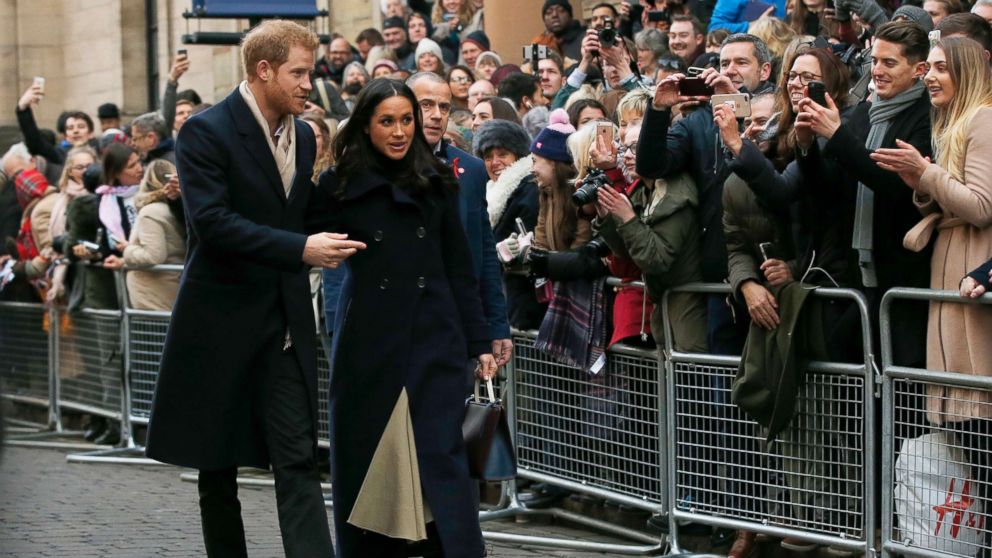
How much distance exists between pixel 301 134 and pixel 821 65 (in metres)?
2.21

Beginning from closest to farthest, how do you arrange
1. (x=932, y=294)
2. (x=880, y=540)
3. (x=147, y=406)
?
(x=932, y=294) → (x=880, y=540) → (x=147, y=406)

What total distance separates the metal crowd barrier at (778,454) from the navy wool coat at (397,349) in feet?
4.89

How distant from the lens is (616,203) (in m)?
8.54

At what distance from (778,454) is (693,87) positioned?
1.66m

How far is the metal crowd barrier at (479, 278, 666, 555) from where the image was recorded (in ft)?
29.0

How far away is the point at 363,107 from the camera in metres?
7.29

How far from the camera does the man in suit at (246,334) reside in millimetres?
7133

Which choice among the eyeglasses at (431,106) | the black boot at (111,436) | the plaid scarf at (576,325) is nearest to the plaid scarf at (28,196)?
the black boot at (111,436)

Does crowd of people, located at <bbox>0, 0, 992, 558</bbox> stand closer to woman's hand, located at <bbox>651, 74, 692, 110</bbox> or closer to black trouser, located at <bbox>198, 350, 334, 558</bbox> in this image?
woman's hand, located at <bbox>651, 74, 692, 110</bbox>

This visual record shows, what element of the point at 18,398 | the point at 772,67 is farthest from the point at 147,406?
the point at 772,67

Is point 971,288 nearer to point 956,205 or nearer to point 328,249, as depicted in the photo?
point 956,205

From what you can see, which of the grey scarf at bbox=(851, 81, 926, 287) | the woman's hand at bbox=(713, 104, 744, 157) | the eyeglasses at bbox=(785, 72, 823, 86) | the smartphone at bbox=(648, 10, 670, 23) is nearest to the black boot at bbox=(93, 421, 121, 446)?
the smartphone at bbox=(648, 10, 670, 23)

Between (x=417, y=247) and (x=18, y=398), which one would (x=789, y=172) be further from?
(x=18, y=398)

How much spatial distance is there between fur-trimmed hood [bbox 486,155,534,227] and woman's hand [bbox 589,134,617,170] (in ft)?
3.25
